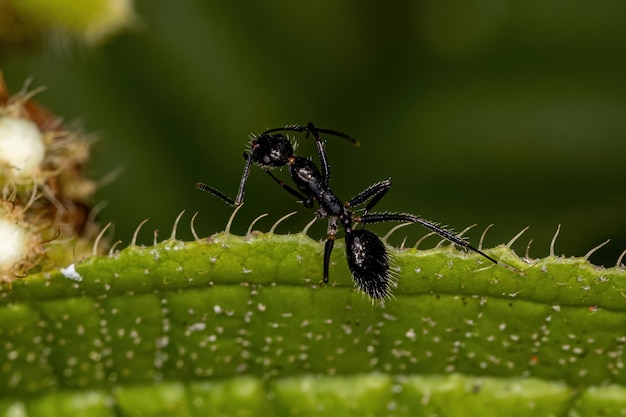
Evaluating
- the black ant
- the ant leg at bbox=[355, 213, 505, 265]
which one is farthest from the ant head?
the ant leg at bbox=[355, 213, 505, 265]

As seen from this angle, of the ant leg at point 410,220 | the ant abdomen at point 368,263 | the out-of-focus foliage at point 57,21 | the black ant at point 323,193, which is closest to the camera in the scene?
the ant abdomen at point 368,263

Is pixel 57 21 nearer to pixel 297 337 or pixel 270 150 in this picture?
pixel 270 150

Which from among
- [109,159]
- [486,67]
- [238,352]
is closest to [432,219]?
[486,67]

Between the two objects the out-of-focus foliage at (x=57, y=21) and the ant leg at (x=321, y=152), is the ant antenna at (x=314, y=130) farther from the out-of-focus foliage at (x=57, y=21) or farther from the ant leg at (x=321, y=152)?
the out-of-focus foliage at (x=57, y=21)

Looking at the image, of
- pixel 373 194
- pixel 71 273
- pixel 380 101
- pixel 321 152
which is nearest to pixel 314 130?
pixel 321 152

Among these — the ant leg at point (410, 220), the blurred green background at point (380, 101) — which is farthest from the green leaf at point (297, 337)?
the blurred green background at point (380, 101)
